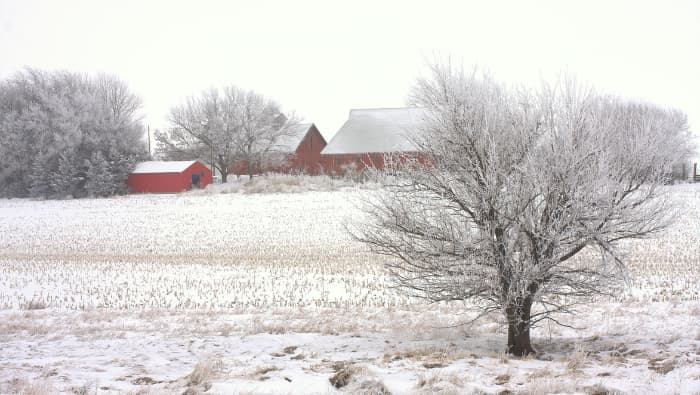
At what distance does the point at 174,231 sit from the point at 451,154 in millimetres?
18993

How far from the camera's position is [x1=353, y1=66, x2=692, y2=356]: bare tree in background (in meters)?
7.79

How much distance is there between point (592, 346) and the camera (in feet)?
28.1

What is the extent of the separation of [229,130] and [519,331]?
52.5 m

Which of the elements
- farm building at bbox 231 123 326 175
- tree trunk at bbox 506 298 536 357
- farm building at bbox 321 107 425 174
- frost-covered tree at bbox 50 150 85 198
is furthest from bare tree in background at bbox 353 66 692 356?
farm building at bbox 231 123 326 175

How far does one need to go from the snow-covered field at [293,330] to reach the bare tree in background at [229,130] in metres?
38.6

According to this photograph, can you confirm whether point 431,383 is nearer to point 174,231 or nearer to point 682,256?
point 682,256

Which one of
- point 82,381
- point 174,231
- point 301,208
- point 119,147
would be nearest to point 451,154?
point 82,381

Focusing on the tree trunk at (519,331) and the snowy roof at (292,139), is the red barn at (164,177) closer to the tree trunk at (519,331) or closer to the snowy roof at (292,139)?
the snowy roof at (292,139)

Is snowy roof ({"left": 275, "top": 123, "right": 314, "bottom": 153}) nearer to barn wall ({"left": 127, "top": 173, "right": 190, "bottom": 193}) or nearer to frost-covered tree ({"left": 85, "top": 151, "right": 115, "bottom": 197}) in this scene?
barn wall ({"left": 127, "top": 173, "right": 190, "bottom": 193})

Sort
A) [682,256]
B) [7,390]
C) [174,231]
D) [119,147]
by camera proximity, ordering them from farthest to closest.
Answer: [119,147] < [174,231] < [682,256] < [7,390]

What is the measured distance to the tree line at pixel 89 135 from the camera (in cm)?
4766

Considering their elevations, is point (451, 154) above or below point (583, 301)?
above

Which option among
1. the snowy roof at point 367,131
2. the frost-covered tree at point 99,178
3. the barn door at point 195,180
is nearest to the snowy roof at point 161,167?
the barn door at point 195,180

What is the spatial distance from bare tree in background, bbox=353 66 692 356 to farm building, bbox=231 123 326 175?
49.6 m
